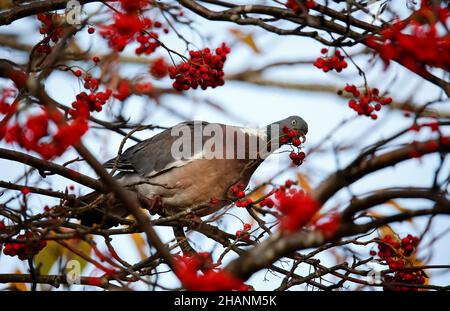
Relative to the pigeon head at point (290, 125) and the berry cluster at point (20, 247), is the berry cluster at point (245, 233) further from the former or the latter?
the pigeon head at point (290, 125)

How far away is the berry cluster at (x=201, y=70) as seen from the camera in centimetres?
412

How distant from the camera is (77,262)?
389cm

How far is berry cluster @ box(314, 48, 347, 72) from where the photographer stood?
3732 millimetres

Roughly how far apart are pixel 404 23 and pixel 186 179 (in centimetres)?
263

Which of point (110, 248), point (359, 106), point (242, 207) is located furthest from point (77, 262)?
point (359, 106)

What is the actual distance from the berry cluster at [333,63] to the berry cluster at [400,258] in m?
1.01

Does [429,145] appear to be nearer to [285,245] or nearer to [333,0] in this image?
[285,245]

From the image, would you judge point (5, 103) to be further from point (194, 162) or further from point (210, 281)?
point (194, 162)

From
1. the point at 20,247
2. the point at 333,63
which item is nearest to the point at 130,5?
the point at 333,63

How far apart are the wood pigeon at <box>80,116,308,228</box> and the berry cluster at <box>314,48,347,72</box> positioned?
130cm

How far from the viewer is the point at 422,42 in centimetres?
267

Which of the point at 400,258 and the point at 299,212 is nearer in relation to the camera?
the point at 299,212

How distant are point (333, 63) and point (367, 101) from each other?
352 mm

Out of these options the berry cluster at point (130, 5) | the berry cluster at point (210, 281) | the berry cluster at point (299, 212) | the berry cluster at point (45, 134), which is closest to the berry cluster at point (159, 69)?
the berry cluster at point (130, 5)
